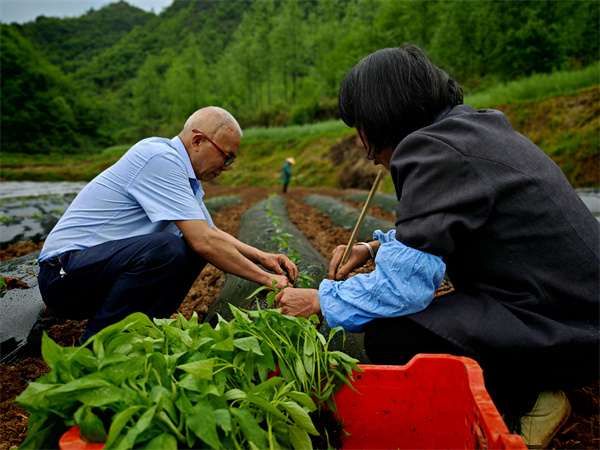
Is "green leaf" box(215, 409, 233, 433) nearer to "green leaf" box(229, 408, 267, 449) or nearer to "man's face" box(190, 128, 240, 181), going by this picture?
"green leaf" box(229, 408, 267, 449)

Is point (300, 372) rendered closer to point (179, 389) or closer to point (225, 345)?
point (225, 345)

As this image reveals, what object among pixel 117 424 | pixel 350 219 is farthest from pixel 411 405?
pixel 350 219

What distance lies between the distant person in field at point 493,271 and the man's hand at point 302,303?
0.13 meters

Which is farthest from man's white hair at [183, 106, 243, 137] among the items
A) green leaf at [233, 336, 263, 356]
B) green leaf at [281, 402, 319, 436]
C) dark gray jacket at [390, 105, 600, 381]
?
green leaf at [281, 402, 319, 436]

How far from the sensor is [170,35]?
9681 cm

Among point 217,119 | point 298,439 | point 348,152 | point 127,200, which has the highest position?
point 217,119

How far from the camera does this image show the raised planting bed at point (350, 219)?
5394 mm

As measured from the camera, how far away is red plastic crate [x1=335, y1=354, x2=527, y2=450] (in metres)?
1.27

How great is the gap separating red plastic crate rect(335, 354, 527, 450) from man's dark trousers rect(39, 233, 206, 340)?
126cm

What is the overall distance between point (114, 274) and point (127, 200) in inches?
16.8

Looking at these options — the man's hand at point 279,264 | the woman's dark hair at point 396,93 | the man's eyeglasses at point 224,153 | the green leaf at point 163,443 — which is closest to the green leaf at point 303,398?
the green leaf at point 163,443

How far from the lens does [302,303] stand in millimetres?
1672

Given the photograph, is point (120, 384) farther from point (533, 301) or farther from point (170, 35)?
point (170, 35)

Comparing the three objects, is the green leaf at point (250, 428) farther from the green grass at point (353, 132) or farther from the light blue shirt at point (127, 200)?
the green grass at point (353, 132)
